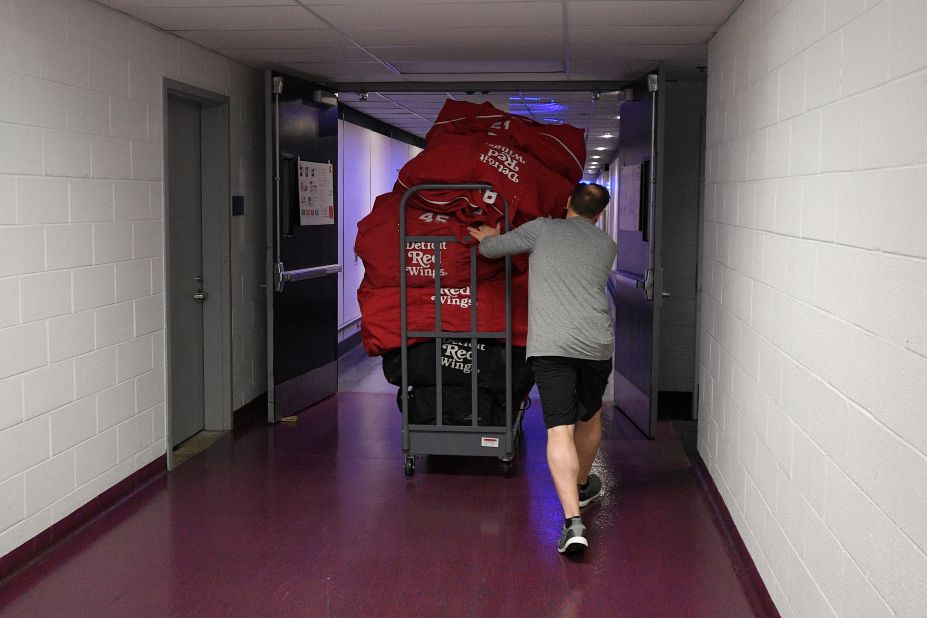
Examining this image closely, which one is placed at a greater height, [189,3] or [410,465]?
[189,3]

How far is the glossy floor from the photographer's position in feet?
10.8

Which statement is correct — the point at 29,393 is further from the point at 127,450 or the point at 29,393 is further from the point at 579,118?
the point at 579,118

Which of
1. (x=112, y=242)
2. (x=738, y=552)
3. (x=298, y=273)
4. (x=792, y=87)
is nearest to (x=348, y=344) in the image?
(x=298, y=273)

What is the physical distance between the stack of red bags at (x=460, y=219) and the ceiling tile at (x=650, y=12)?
632mm

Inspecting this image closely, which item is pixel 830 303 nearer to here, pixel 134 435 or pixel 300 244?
pixel 134 435

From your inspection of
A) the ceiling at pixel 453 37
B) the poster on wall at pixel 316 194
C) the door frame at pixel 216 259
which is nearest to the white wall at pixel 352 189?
the poster on wall at pixel 316 194

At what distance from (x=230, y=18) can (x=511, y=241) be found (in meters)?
1.68

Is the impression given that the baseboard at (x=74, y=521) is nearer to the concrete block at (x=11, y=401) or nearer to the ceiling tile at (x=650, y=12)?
the concrete block at (x=11, y=401)

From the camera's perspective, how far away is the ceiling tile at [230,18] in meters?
4.24

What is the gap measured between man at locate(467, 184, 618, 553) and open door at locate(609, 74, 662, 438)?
158 cm

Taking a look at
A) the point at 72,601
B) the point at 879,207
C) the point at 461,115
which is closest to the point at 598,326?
the point at 461,115

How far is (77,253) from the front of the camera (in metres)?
3.96

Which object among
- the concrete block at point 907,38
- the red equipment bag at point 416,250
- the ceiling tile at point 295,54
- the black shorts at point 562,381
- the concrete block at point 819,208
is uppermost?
the ceiling tile at point 295,54

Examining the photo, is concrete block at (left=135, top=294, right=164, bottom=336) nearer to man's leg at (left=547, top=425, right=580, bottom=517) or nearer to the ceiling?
the ceiling
